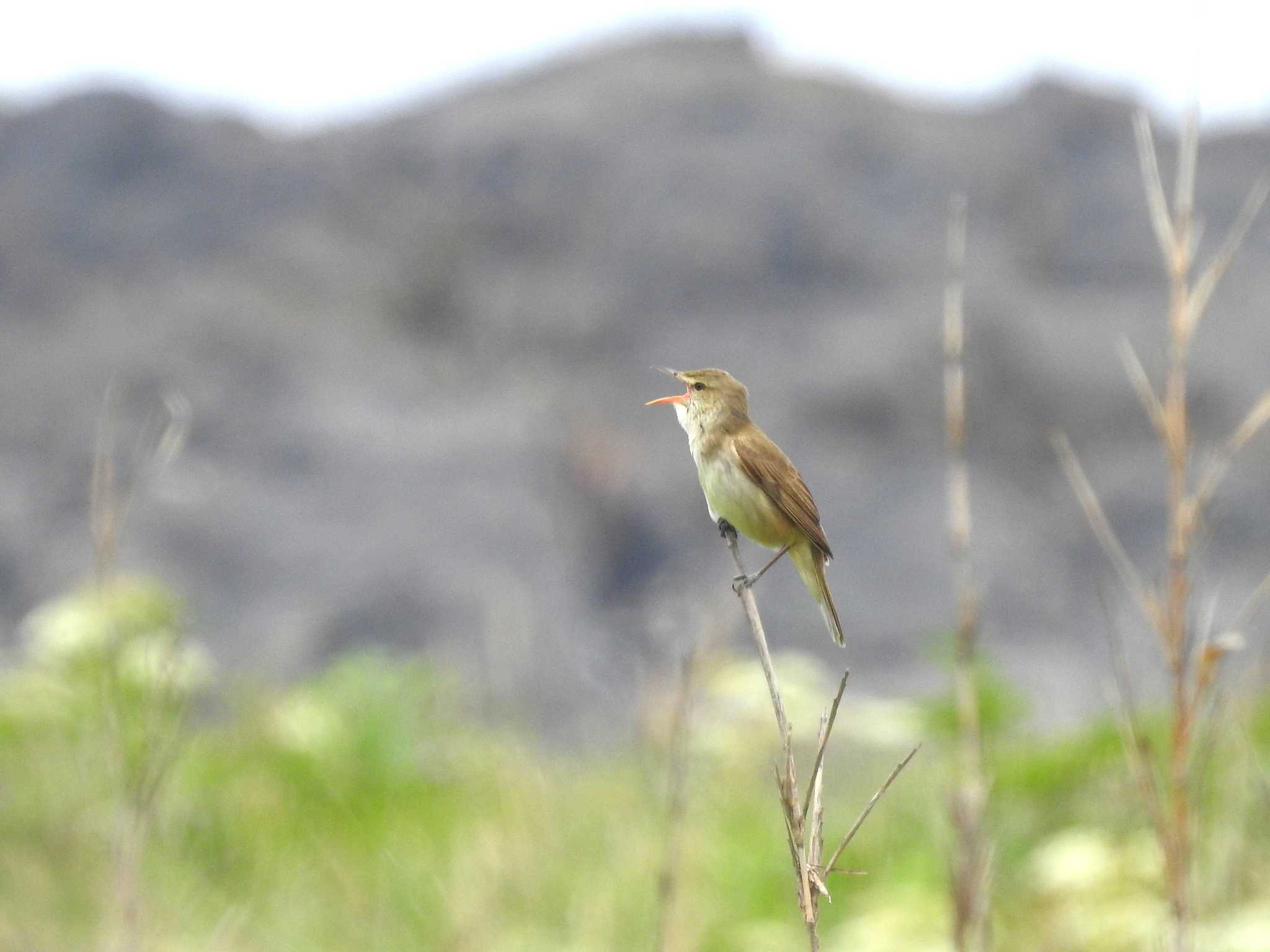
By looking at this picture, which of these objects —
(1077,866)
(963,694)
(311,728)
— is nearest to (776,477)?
(963,694)

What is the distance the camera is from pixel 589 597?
30.8ft

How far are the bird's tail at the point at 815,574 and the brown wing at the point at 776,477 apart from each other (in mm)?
47

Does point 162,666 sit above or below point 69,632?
above

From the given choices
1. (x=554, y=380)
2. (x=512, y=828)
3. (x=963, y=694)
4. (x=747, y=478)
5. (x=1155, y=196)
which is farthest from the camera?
(x=554, y=380)

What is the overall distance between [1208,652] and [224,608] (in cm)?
792

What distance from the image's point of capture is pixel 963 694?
4.92 feet

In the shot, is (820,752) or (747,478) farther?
(747,478)

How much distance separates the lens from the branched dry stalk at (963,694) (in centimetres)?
118

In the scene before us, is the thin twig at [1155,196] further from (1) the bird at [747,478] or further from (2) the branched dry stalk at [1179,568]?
(1) the bird at [747,478]

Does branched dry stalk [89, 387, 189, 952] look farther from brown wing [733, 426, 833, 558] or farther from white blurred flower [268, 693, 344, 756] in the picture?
white blurred flower [268, 693, 344, 756]

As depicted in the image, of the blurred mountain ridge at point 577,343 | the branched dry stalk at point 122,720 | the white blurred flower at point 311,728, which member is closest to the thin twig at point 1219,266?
the branched dry stalk at point 122,720

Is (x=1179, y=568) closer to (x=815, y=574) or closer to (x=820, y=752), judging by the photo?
(x=815, y=574)

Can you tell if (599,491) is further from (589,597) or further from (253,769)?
(253,769)

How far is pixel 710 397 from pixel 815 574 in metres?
0.25
